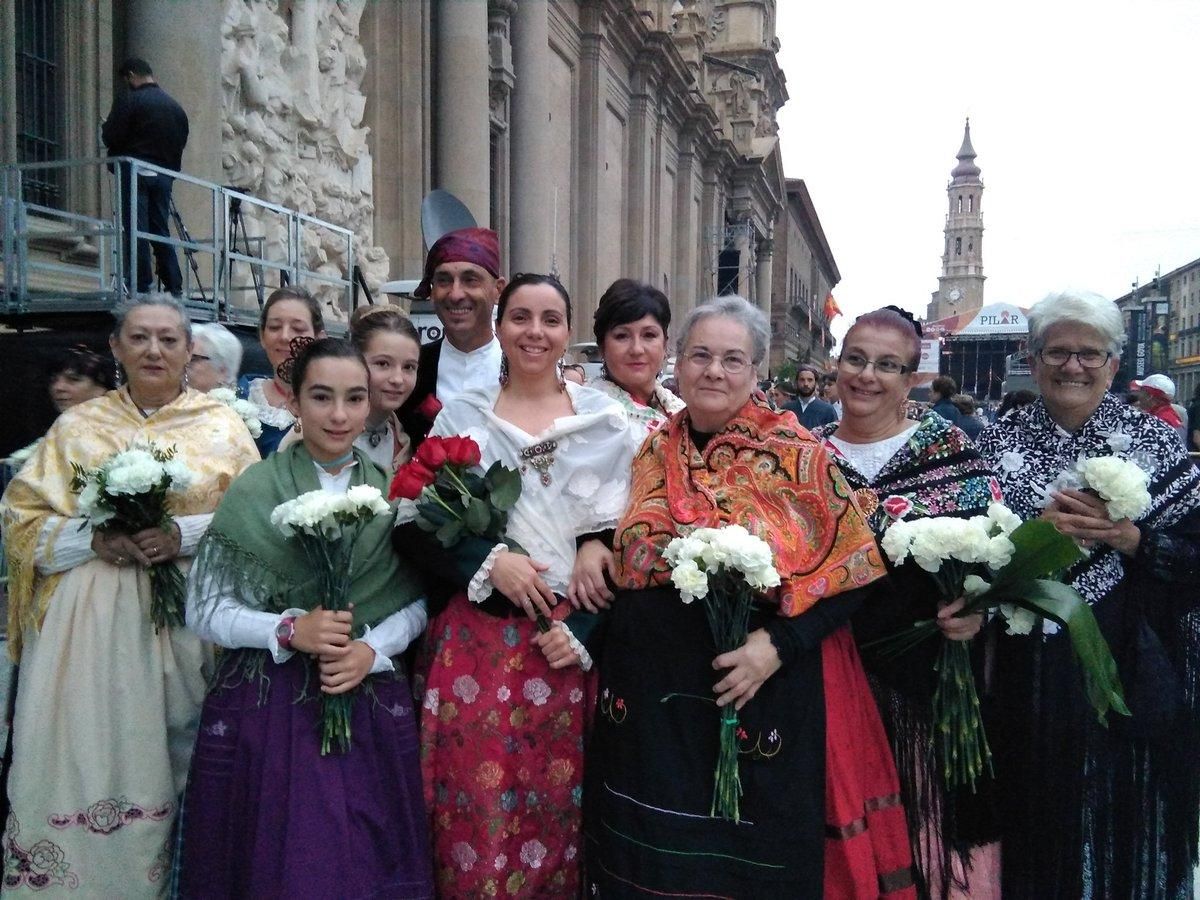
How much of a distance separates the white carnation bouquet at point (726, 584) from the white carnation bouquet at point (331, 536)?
838 millimetres

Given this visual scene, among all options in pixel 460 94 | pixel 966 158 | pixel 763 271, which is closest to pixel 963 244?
pixel 966 158

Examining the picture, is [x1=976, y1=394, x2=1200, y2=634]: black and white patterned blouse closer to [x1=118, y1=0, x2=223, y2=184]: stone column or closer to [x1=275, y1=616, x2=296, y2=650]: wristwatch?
[x1=275, y1=616, x2=296, y2=650]: wristwatch

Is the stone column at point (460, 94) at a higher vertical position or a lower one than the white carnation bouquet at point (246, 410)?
higher

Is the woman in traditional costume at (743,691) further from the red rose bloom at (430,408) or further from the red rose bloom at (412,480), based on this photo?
the red rose bloom at (430,408)

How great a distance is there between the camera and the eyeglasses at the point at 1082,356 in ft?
9.34

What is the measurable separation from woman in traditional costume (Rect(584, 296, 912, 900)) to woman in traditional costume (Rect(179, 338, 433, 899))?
604 mm

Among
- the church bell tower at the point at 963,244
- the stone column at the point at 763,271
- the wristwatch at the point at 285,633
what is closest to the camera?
the wristwatch at the point at 285,633

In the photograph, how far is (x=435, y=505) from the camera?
2602 mm

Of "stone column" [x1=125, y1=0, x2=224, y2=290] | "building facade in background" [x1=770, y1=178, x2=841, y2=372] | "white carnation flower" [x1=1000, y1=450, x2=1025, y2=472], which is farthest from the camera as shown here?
"building facade in background" [x1=770, y1=178, x2=841, y2=372]

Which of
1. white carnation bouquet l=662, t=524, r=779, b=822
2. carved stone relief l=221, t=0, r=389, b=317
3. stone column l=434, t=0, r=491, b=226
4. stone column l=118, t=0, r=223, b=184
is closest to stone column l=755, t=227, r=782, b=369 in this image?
stone column l=434, t=0, r=491, b=226

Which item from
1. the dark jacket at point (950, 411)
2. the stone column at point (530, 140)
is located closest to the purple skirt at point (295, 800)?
the dark jacket at point (950, 411)

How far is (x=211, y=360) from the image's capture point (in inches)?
159

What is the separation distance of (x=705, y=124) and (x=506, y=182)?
1833 centimetres

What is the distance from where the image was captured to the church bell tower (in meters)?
136
